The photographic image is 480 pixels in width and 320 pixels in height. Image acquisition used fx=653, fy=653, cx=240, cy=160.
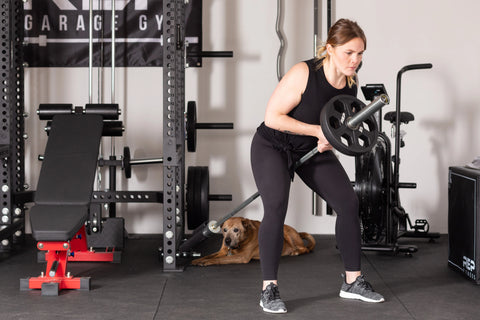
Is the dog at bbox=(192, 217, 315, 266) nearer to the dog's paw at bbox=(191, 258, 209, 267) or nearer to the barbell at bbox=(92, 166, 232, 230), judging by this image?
the dog's paw at bbox=(191, 258, 209, 267)

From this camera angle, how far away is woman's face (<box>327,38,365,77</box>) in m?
2.69

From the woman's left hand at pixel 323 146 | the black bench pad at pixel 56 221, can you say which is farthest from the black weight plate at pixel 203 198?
the woman's left hand at pixel 323 146

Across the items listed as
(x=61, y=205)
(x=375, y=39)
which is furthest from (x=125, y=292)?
(x=375, y=39)

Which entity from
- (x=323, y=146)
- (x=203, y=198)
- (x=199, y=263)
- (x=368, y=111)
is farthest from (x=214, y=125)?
(x=368, y=111)

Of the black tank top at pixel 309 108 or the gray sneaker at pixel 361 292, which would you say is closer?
the black tank top at pixel 309 108

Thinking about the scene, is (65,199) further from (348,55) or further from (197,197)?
(348,55)

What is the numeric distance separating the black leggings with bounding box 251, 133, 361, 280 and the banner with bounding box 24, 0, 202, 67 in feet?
6.42

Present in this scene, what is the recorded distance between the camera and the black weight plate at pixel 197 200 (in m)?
4.25

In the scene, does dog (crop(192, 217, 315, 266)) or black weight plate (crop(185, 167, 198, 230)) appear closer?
dog (crop(192, 217, 315, 266))

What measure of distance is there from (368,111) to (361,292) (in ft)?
2.96

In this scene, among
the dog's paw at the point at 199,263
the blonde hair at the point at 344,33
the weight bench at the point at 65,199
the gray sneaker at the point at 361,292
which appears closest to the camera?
the blonde hair at the point at 344,33

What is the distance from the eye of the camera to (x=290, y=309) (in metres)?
2.91

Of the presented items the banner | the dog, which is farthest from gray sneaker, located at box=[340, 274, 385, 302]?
the banner

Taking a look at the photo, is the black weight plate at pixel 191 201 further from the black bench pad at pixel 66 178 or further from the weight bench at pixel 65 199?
the black bench pad at pixel 66 178
